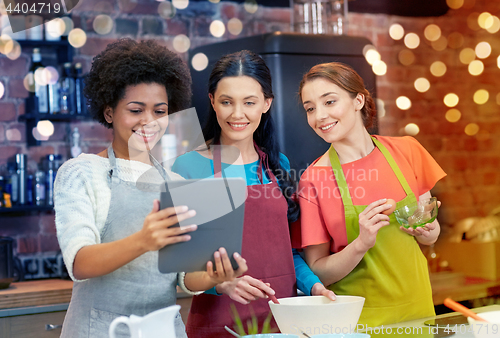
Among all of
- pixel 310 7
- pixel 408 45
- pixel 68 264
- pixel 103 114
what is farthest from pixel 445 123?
pixel 68 264

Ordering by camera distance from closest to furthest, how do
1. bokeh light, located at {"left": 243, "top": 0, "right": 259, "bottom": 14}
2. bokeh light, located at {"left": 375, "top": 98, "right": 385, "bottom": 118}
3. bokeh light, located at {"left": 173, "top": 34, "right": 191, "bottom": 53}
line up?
bokeh light, located at {"left": 173, "top": 34, "right": 191, "bottom": 53}
bokeh light, located at {"left": 243, "top": 0, "right": 259, "bottom": 14}
bokeh light, located at {"left": 375, "top": 98, "right": 385, "bottom": 118}

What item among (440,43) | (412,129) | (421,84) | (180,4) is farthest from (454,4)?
(180,4)

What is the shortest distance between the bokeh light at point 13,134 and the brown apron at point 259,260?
3.62 feet

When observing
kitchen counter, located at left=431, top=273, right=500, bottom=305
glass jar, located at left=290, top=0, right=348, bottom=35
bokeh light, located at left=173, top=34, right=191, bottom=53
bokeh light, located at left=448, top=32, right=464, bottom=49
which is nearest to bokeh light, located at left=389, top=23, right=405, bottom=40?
bokeh light, located at left=448, top=32, right=464, bottom=49

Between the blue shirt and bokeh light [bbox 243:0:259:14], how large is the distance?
49.3 inches

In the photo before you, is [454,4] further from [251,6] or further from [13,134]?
[13,134]

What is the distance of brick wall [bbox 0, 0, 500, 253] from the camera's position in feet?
7.23

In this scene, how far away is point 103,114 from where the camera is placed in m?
1.16

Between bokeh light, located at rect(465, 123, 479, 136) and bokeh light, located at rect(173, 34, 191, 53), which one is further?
bokeh light, located at rect(465, 123, 479, 136)

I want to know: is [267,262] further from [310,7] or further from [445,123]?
[445,123]

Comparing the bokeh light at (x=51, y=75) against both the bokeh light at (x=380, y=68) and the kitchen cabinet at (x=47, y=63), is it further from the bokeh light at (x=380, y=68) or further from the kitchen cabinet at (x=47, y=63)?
the bokeh light at (x=380, y=68)

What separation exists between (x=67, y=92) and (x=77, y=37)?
0.25m

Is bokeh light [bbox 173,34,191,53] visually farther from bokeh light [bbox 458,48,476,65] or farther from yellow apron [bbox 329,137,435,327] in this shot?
bokeh light [bbox 458,48,476,65]

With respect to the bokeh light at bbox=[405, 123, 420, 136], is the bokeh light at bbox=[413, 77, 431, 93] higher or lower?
higher
